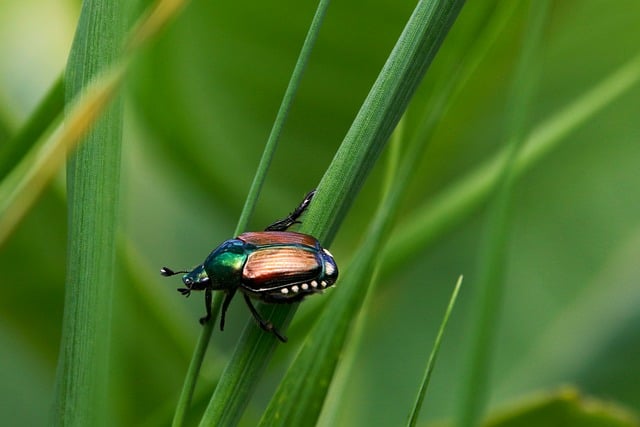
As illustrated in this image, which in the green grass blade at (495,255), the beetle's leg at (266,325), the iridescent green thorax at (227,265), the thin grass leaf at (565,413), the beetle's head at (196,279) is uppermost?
the green grass blade at (495,255)

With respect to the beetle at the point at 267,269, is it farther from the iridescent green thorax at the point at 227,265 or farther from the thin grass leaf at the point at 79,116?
the thin grass leaf at the point at 79,116

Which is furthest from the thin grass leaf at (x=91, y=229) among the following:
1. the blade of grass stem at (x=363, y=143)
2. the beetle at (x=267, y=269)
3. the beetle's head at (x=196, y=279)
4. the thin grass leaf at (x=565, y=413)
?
the thin grass leaf at (x=565, y=413)

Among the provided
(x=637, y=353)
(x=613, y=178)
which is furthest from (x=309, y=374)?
(x=613, y=178)

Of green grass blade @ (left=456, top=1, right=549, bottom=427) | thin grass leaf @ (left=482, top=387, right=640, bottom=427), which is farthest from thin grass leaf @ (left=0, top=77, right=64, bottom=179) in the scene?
thin grass leaf @ (left=482, top=387, right=640, bottom=427)

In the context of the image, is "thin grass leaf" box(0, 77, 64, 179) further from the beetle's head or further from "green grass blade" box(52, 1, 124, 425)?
the beetle's head

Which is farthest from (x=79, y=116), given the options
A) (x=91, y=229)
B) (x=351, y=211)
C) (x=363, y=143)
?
(x=351, y=211)

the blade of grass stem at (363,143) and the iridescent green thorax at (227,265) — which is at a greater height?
the blade of grass stem at (363,143)
